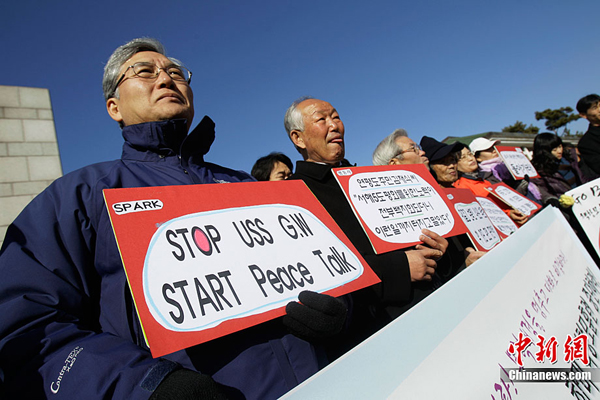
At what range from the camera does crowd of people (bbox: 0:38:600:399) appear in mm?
826

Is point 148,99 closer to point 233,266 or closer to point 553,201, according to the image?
point 233,266

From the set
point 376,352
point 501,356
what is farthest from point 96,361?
point 501,356

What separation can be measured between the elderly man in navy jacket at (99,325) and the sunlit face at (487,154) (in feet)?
17.2

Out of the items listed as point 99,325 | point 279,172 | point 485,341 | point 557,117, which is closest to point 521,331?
point 485,341

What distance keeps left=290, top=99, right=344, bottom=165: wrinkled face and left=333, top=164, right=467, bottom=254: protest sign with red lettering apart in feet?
1.66

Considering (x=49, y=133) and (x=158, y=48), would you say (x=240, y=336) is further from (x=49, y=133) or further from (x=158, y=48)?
(x=49, y=133)

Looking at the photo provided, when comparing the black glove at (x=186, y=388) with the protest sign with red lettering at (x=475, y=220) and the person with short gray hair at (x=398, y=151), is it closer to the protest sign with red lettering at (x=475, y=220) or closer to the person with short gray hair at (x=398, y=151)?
the protest sign with red lettering at (x=475, y=220)

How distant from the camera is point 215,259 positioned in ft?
3.18

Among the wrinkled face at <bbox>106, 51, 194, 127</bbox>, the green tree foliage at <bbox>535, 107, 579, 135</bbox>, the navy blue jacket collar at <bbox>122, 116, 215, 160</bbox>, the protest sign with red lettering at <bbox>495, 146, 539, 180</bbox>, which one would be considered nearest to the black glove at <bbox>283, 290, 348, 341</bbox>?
the navy blue jacket collar at <bbox>122, 116, 215, 160</bbox>

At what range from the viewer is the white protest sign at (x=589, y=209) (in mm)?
3172

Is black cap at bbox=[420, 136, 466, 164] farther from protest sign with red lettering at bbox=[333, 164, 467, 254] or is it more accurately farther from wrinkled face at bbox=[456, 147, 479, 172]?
protest sign with red lettering at bbox=[333, 164, 467, 254]

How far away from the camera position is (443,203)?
7.41 feet

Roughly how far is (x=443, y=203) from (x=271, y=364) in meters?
1.75

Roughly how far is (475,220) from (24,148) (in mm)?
5991
